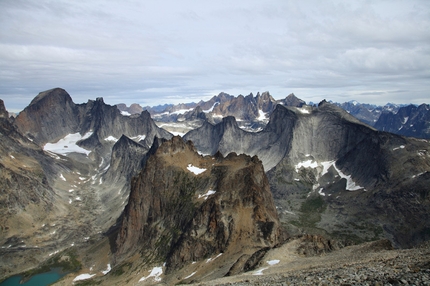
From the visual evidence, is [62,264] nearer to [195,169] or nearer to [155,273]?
[155,273]

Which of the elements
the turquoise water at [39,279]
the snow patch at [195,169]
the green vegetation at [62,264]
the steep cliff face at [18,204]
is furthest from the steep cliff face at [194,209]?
the steep cliff face at [18,204]

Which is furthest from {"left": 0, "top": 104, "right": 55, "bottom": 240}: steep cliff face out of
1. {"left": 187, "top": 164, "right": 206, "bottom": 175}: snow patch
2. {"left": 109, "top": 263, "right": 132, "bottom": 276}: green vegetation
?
{"left": 187, "top": 164, "right": 206, "bottom": 175}: snow patch

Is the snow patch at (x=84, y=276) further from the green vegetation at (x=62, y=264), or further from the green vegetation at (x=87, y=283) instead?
the green vegetation at (x=62, y=264)

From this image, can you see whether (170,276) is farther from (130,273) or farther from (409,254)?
(409,254)

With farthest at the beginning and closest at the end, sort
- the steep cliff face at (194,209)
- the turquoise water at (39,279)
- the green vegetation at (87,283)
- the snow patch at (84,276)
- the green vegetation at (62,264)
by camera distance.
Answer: the green vegetation at (62,264)
the turquoise water at (39,279)
the snow patch at (84,276)
the green vegetation at (87,283)
the steep cliff face at (194,209)

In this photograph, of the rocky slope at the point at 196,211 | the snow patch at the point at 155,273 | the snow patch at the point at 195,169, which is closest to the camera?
the rocky slope at the point at 196,211

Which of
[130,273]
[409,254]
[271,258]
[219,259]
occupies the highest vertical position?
[409,254]

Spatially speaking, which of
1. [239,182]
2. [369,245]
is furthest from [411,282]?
[239,182]

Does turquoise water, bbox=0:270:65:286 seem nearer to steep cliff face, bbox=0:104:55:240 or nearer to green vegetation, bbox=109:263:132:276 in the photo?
steep cliff face, bbox=0:104:55:240
